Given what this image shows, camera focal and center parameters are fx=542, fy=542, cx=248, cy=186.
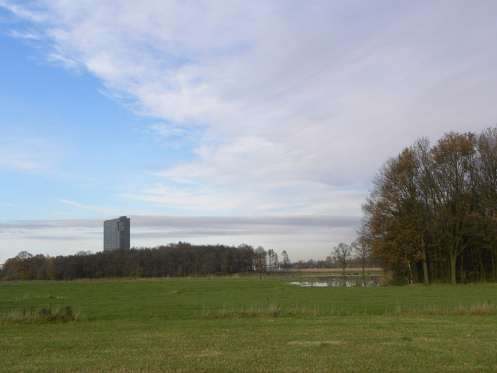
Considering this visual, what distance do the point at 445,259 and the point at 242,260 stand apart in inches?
4890

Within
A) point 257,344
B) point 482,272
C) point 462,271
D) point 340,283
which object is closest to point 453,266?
point 462,271

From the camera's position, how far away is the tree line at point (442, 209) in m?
65.0

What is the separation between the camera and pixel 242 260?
190 m

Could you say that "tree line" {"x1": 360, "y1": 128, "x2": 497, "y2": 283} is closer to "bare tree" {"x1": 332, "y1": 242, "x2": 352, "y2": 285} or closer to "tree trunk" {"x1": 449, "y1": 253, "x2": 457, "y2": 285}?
"tree trunk" {"x1": 449, "y1": 253, "x2": 457, "y2": 285}

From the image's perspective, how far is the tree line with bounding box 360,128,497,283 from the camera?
6500 cm

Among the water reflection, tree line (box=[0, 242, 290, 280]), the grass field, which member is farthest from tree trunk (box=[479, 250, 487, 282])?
tree line (box=[0, 242, 290, 280])

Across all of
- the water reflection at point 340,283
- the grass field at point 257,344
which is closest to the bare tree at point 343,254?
the water reflection at point 340,283

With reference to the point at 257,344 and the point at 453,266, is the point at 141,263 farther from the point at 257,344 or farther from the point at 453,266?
the point at 257,344

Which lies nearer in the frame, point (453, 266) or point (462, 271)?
point (453, 266)

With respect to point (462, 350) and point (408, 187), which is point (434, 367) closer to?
point (462, 350)

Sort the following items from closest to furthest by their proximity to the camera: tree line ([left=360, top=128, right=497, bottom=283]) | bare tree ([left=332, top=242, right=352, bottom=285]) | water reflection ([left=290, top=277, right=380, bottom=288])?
tree line ([left=360, top=128, right=497, bottom=283]), water reflection ([left=290, top=277, right=380, bottom=288]), bare tree ([left=332, top=242, right=352, bottom=285])

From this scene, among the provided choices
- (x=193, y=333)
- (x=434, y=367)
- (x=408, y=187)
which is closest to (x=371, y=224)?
(x=408, y=187)

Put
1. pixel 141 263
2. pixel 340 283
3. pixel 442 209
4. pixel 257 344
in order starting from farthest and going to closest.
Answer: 1. pixel 141 263
2. pixel 340 283
3. pixel 442 209
4. pixel 257 344

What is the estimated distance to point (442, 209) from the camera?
217ft
